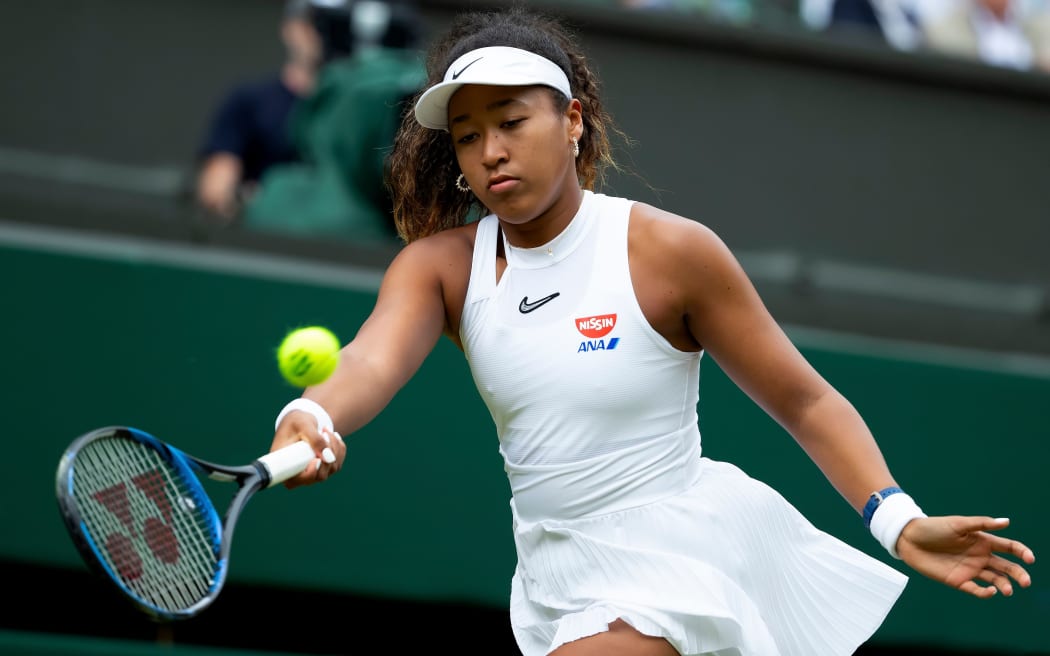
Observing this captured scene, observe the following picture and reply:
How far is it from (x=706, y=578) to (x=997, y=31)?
5.74 meters

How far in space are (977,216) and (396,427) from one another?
364 centimetres

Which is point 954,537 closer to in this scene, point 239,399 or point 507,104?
point 507,104

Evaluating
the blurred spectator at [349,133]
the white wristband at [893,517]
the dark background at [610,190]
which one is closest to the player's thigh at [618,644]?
the white wristband at [893,517]

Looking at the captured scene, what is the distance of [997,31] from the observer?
25.6 feet

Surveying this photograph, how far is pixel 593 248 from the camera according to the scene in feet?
10.1

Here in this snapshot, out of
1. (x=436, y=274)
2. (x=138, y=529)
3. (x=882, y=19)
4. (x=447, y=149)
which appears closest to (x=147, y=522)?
(x=138, y=529)

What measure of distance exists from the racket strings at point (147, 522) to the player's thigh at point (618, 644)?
0.72 m

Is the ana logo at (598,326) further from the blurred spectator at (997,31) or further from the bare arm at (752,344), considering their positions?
the blurred spectator at (997,31)

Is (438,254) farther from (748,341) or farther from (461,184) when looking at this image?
(748,341)

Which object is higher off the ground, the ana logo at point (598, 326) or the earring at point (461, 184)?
the earring at point (461, 184)

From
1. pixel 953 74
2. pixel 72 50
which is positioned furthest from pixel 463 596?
pixel 953 74

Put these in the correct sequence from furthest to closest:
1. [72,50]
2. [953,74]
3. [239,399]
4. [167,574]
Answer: [953,74]
[72,50]
[239,399]
[167,574]

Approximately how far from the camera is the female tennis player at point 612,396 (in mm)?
2869

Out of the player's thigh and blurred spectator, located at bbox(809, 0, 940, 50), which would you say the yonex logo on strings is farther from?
blurred spectator, located at bbox(809, 0, 940, 50)
